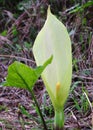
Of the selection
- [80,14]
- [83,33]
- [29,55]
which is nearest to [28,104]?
[29,55]

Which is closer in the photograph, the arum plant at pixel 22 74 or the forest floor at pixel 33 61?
the arum plant at pixel 22 74

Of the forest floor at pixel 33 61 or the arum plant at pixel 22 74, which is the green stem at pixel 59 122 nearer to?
the arum plant at pixel 22 74

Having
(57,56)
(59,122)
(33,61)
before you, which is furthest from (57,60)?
(33,61)

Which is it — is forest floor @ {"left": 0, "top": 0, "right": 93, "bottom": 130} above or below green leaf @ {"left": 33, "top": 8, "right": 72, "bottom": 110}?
below

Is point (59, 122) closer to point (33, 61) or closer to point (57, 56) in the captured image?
point (57, 56)

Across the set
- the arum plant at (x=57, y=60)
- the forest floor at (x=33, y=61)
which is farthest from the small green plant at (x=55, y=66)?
the forest floor at (x=33, y=61)

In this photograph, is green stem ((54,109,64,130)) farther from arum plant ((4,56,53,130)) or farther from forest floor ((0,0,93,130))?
forest floor ((0,0,93,130))

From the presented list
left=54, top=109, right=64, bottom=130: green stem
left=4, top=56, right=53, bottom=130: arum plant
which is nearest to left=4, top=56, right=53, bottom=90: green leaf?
left=4, top=56, right=53, bottom=130: arum plant
